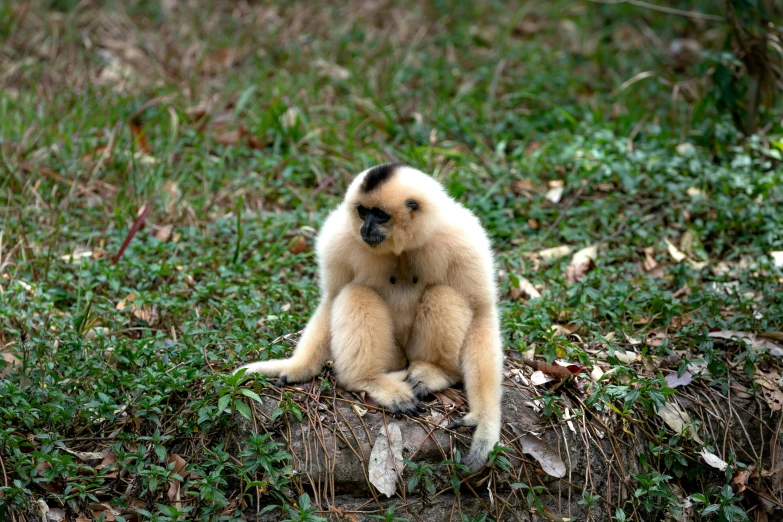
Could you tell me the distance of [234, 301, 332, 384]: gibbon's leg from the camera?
13.0ft

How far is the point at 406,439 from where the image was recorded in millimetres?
3785

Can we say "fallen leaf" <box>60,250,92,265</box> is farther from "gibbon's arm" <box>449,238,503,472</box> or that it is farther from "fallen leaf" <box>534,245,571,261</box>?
"fallen leaf" <box>534,245,571,261</box>

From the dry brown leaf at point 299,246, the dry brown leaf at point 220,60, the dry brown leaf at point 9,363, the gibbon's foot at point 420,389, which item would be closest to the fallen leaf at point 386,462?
the gibbon's foot at point 420,389

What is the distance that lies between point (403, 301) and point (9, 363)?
7.43 ft

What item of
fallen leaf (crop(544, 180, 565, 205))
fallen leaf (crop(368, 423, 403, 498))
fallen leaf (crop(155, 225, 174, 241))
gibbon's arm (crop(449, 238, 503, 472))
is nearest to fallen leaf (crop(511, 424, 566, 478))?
gibbon's arm (crop(449, 238, 503, 472))

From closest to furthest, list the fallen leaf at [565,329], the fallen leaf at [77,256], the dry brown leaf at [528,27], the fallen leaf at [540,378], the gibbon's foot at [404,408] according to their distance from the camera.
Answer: the gibbon's foot at [404,408]
the fallen leaf at [540,378]
the fallen leaf at [565,329]
the fallen leaf at [77,256]
the dry brown leaf at [528,27]

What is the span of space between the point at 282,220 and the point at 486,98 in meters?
3.17

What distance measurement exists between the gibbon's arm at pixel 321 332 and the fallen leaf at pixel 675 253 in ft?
9.43

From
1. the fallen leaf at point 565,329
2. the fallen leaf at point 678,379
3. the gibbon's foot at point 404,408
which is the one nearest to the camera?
the gibbon's foot at point 404,408

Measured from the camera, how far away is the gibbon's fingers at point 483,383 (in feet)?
11.9

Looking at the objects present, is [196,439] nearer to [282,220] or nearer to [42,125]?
[282,220]

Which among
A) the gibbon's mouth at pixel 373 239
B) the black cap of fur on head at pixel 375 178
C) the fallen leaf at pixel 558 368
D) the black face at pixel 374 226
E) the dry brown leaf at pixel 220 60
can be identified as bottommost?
the fallen leaf at pixel 558 368

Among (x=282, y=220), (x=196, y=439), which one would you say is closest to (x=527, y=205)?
(x=282, y=220)

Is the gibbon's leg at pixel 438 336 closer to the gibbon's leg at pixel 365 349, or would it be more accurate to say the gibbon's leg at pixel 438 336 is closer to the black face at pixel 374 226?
the gibbon's leg at pixel 365 349
